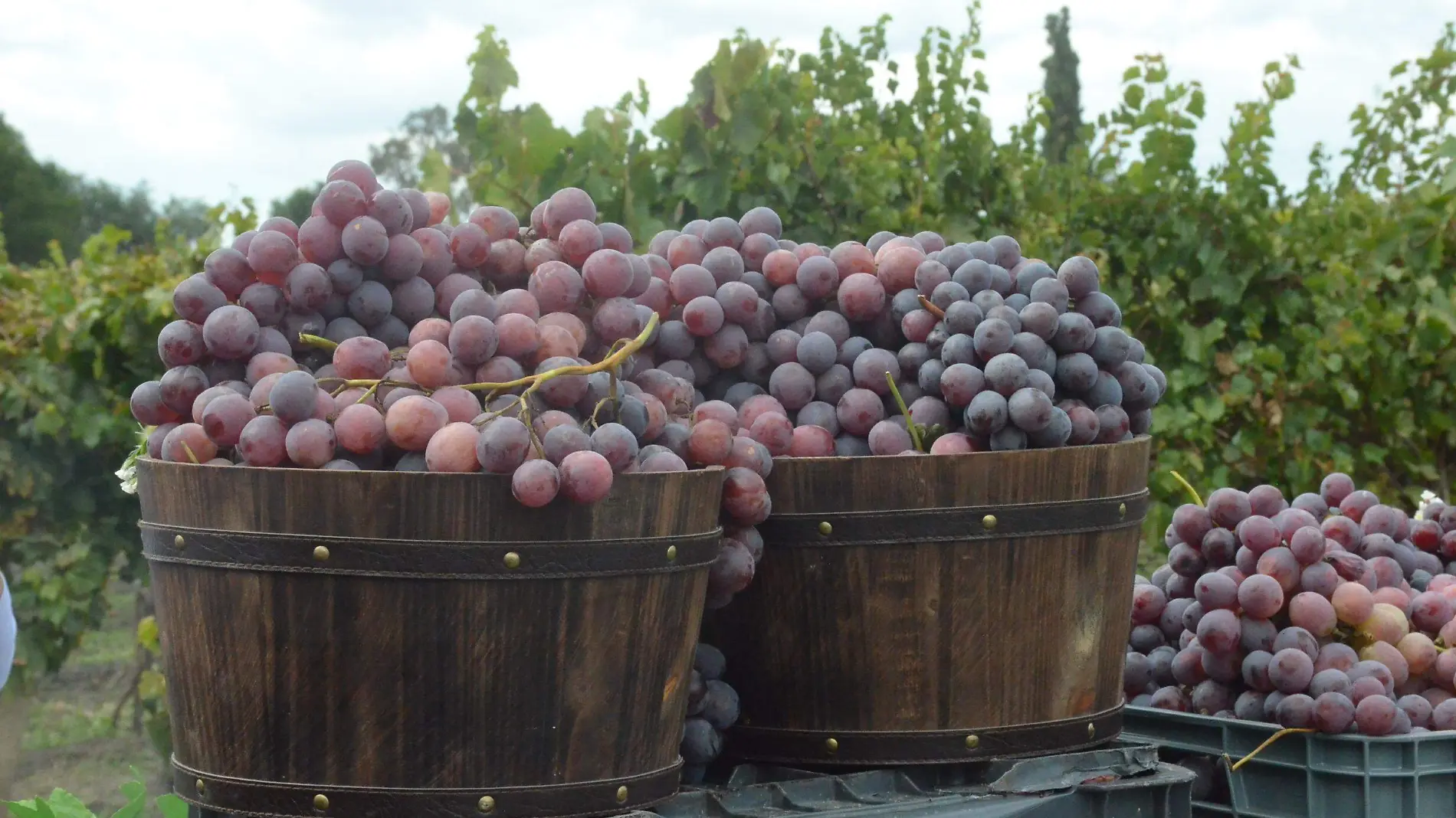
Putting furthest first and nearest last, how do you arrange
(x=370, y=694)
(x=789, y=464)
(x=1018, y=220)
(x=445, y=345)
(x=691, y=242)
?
1. (x=1018, y=220)
2. (x=691, y=242)
3. (x=789, y=464)
4. (x=445, y=345)
5. (x=370, y=694)

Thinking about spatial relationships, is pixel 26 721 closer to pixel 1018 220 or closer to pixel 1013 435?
pixel 1018 220

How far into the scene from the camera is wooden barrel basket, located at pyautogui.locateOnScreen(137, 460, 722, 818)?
5.07 feet

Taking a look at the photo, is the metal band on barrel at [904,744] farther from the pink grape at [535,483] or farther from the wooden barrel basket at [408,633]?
the pink grape at [535,483]

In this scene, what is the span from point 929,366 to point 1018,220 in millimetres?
3312

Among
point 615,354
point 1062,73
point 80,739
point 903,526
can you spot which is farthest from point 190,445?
point 1062,73

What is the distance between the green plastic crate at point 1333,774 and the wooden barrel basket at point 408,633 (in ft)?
3.99

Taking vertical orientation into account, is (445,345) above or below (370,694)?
above

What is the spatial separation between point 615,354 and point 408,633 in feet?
1.40

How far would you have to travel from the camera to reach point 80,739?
6754mm

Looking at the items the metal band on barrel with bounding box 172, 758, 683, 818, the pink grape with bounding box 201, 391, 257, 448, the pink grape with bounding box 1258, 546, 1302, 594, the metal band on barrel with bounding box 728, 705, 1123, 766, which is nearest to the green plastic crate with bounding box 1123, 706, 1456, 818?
the pink grape with bounding box 1258, 546, 1302, 594

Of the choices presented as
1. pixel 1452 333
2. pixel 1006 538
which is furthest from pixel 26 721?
pixel 1452 333

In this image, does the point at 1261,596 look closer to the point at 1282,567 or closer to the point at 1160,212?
the point at 1282,567

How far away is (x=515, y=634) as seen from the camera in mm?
1586

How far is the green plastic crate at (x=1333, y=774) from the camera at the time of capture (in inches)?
92.2
